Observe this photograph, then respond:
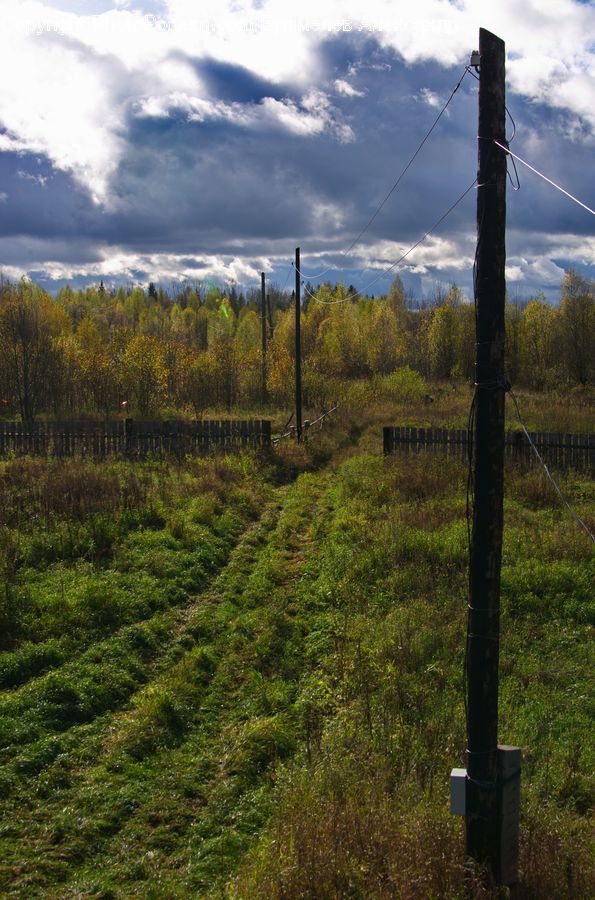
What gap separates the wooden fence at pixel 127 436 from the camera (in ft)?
64.5

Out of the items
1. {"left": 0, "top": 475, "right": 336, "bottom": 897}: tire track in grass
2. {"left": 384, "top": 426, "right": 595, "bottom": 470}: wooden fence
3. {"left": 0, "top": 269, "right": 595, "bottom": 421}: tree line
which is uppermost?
{"left": 0, "top": 269, "right": 595, "bottom": 421}: tree line

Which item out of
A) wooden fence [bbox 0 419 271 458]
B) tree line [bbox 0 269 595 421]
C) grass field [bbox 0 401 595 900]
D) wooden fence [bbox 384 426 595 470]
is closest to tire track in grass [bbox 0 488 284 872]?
grass field [bbox 0 401 595 900]

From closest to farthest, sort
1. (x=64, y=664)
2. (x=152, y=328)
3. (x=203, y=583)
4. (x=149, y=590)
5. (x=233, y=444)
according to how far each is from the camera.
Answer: (x=64, y=664) < (x=149, y=590) < (x=203, y=583) < (x=233, y=444) < (x=152, y=328)

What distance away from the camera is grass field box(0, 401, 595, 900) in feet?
13.8

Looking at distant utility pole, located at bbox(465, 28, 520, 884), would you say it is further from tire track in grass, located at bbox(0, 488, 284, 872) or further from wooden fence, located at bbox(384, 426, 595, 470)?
wooden fence, located at bbox(384, 426, 595, 470)

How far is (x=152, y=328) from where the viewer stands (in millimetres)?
91000

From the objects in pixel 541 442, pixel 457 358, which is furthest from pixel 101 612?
pixel 457 358

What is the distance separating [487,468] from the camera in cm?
415

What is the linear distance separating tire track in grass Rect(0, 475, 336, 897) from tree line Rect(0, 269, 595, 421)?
27391mm

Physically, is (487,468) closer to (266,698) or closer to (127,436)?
(266,698)

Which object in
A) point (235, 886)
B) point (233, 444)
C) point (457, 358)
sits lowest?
point (235, 886)

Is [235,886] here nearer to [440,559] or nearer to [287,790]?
[287,790]

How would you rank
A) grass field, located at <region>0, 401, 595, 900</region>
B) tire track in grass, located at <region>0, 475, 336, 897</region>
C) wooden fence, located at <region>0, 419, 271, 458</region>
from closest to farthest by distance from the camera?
grass field, located at <region>0, 401, 595, 900</region> → tire track in grass, located at <region>0, 475, 336, 897</region> → wooden fence, located at <region>0, 419, 271, 458</region>

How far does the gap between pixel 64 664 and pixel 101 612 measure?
115 cm
